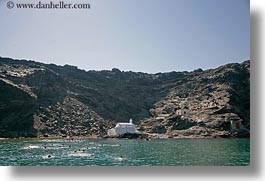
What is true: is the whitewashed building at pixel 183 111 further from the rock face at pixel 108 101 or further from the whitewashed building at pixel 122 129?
the whitewashed building at pixel 122 129

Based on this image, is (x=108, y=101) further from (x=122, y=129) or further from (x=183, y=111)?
(x=122, y=129)

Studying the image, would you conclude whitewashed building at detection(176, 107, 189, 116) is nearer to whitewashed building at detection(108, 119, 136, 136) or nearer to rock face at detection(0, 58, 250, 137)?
rock face at detection(0, 58, 250, 137)

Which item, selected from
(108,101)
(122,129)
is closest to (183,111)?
(108,101)

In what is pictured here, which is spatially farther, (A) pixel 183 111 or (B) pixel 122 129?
(A) pixel 183 111

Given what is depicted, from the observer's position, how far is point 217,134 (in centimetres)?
3731

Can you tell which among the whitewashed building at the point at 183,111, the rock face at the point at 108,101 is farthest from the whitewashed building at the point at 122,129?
the whitewashed building at the point at 183,111

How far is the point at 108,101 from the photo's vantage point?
152ft

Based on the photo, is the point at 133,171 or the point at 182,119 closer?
the point at 133,171

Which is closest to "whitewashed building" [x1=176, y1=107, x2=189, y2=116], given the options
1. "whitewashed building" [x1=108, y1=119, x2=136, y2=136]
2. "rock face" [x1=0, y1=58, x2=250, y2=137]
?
"rock face" [x1=0, y1=58, x2=250, y2=137]

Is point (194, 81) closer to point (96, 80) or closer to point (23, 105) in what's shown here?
point (96, 80)

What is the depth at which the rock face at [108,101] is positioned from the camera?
38.1m

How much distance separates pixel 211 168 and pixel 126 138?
A: 22667mm

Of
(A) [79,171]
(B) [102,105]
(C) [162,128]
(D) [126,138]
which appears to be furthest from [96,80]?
(A) [79,171]

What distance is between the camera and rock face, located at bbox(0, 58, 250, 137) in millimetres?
38125
